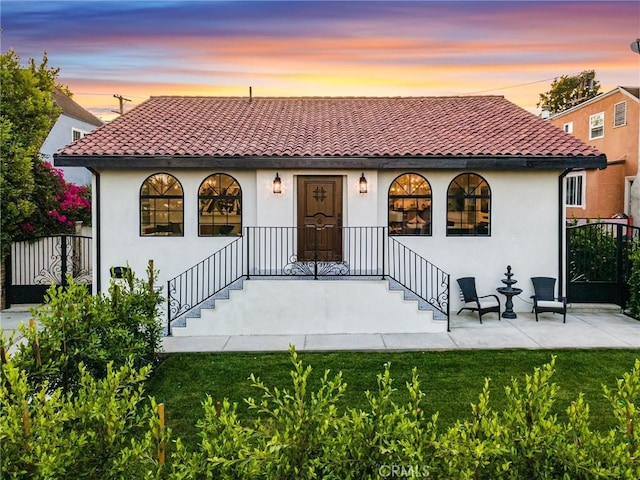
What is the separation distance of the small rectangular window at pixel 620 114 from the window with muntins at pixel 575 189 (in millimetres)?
2547

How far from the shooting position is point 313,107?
15.2 metres

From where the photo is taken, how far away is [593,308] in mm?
11469

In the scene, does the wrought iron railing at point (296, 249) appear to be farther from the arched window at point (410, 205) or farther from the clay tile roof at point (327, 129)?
the clay tile roof at point (327, 129)

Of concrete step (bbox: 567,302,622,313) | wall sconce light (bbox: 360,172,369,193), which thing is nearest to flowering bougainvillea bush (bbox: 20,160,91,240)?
wall sconce light (bbox: 360,172,369,193)

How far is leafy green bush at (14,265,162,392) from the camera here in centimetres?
432

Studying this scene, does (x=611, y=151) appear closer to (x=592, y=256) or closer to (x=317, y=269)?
(x=592, y=256)

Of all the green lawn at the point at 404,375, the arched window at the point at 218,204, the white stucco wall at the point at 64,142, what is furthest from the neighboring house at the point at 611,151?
the white stucco wall at the point at 64,142

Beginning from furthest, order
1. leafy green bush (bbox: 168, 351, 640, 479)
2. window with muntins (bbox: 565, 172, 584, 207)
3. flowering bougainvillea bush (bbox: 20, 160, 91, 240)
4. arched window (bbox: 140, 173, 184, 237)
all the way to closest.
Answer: window with muntins (bbox: 565, 172, 584, 207) → flowering bougainvillea bush (bbox: 20, 160, 91, 240) → arched window (bbox: 140, 173, 184, 237) → leafy green bush (bbox: 168, 351, 640, 479)

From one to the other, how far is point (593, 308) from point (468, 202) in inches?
154

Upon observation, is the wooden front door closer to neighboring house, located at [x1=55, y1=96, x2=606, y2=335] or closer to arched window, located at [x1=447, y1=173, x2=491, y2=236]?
neighboring house, located at [x1=55, y1=96, x2=606, y2=335]

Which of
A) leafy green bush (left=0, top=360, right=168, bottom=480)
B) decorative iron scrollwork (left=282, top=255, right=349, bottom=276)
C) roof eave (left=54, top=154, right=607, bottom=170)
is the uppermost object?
roof eave (left=54, top=154, right=607, bottom=170)

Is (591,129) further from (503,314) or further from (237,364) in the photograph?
(237,364)

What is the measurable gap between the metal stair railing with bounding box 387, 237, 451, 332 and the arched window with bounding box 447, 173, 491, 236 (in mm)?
1008

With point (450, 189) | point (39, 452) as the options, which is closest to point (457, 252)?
point (450, 189)
